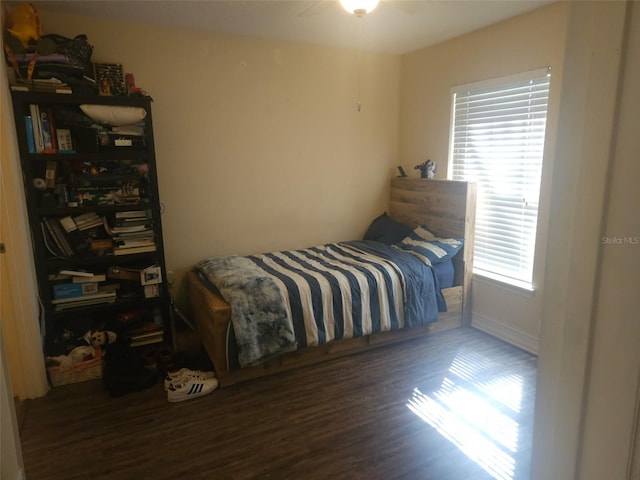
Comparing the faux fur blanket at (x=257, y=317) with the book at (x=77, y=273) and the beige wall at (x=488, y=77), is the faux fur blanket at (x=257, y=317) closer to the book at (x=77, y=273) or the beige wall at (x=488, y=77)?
the book at (x=77, y=273)

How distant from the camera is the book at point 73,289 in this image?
281 cm

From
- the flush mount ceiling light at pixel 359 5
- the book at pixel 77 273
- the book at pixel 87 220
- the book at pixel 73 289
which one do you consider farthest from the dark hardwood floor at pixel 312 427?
the flush mount ceiling light at pixel 359 5

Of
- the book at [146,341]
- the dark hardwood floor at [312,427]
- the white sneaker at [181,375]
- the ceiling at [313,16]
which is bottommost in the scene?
the dark hardwood floor at [312,427]

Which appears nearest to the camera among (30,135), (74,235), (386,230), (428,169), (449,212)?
(30,135)

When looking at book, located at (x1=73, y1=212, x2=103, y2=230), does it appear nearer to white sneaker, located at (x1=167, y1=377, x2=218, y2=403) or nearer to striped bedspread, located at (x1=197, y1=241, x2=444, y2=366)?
striped bedspread, located at (x1=197, y1=241, x2=444, y2=366)

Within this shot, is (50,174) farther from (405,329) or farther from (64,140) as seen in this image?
(405,329)

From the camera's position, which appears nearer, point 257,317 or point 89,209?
point 257,317

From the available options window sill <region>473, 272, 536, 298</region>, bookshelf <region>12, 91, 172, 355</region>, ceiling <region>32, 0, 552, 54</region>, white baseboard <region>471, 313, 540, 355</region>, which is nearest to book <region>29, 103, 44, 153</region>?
bookshelf <region>12, 91, 172, 355</region>

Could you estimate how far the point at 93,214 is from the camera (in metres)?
2.91

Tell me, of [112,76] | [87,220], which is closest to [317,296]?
[87,220]

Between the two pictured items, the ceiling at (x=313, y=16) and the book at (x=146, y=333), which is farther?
the book at (x=146, y=333)

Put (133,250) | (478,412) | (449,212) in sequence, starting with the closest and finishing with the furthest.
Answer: (478,412) < (133,250) < (449,212)

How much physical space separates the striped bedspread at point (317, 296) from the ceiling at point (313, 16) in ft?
6.06

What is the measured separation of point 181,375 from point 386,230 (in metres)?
2.34
